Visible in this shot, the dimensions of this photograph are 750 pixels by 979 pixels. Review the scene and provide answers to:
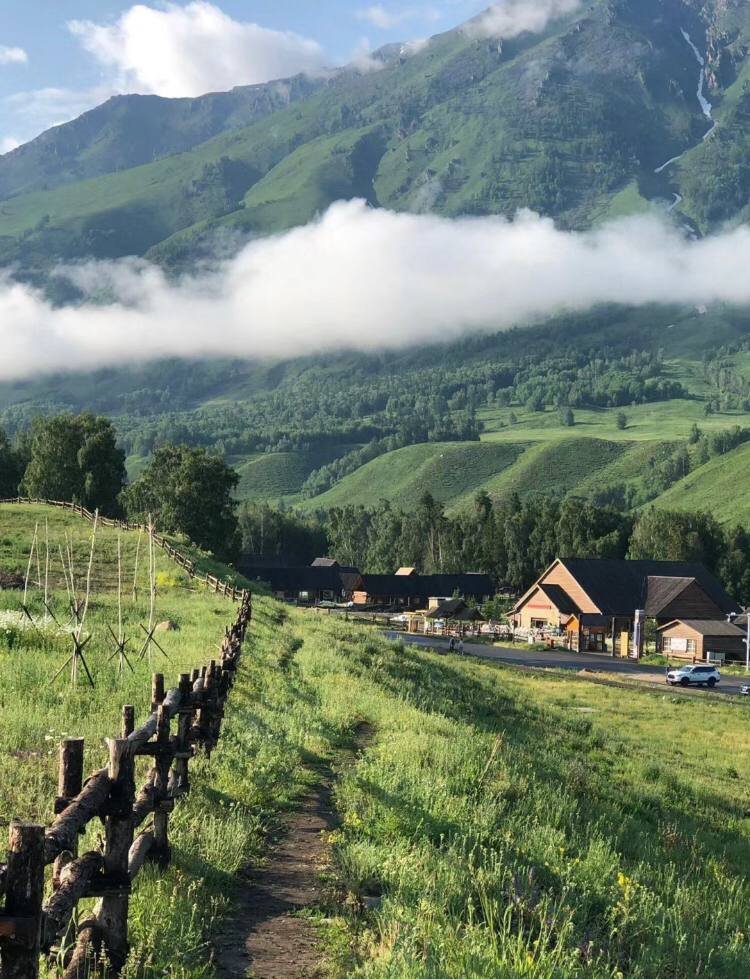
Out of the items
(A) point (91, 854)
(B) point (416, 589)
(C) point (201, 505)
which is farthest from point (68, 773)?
(B) point (416, 589)

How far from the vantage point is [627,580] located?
352 feet

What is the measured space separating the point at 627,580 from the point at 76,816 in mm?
104122

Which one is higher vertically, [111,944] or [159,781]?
[159,781]

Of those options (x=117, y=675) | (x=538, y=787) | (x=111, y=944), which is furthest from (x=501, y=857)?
(x=117, y=675)

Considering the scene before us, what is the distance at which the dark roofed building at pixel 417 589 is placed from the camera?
16062cm

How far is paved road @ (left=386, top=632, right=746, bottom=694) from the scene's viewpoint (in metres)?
74.5

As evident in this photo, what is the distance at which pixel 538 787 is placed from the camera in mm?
17000

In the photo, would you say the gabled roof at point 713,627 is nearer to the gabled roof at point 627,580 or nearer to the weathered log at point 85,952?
the gabled roof at point 627,580

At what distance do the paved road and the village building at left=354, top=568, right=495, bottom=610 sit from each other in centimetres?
6076

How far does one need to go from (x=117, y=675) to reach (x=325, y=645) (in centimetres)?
1619

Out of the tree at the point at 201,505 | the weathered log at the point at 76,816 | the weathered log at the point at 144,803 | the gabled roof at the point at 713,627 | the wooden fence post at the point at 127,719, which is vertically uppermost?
the tree at the point at 201,505

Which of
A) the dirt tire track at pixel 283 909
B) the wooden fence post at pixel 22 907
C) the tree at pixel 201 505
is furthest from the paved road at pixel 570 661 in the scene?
the wooden fence post at pixel 22 907

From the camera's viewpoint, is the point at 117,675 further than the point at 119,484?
No

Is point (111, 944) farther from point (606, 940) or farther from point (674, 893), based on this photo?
point (674, 893)
